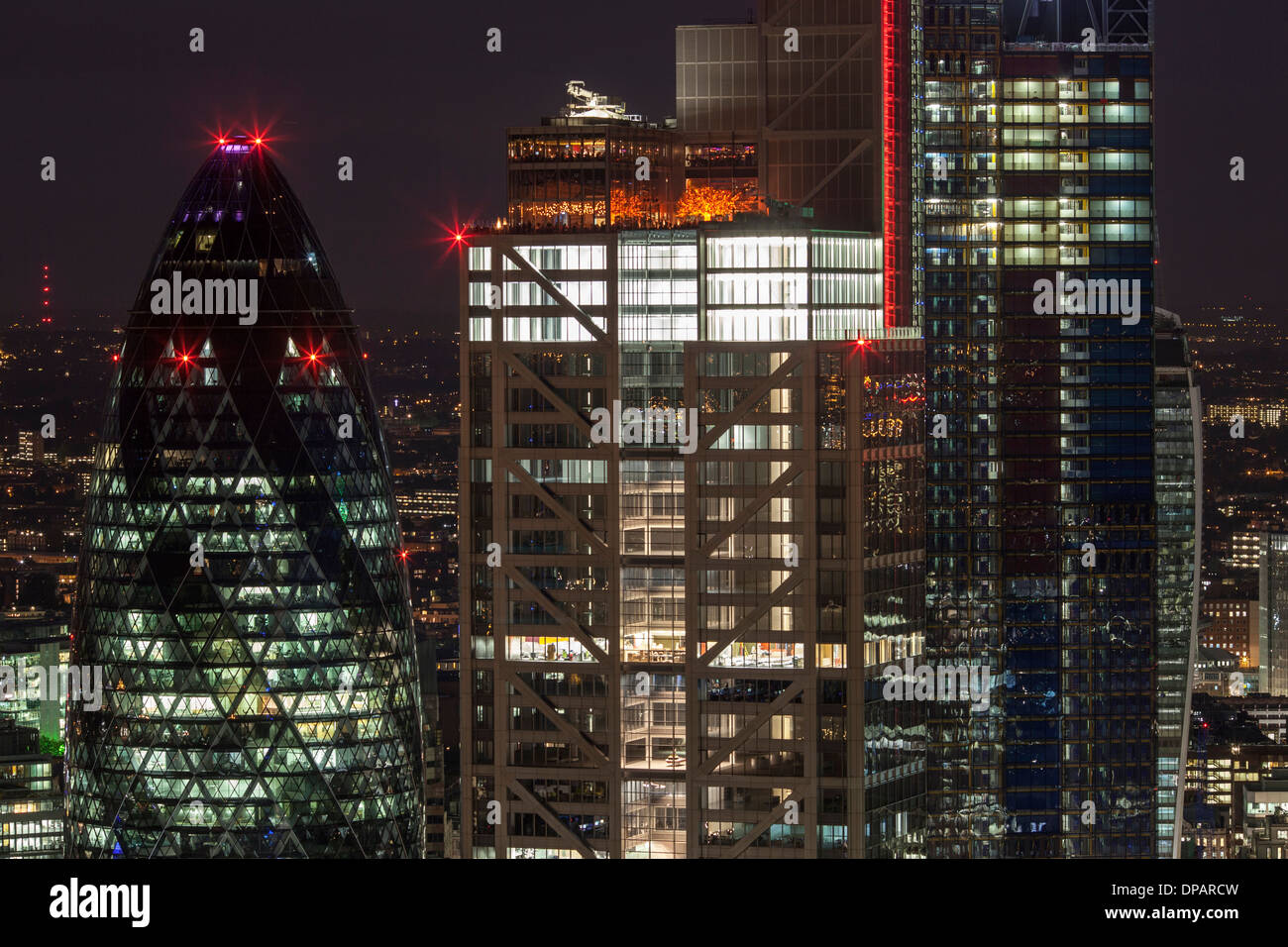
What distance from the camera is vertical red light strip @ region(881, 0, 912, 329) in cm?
10844

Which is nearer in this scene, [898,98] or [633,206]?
[633,206]

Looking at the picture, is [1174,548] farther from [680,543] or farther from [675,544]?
[675,544]

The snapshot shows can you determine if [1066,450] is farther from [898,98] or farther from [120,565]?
[120,565]

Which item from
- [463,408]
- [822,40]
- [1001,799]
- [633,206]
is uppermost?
[822,40]

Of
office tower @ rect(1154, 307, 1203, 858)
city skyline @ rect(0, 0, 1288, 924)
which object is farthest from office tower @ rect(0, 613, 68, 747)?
office tower @ rect(1154, 307, 1203, 858)

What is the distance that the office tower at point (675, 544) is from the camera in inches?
4026

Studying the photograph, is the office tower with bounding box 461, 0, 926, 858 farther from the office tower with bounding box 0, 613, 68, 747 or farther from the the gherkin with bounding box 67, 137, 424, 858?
the office tower with bounding box 0, 613, 68, 747

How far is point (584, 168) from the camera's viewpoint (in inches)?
4136

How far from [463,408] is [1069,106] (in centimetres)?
7283

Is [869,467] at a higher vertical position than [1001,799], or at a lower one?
higher

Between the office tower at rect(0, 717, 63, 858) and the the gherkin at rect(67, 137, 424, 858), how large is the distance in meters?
12.6

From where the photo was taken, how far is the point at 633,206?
10525 cm

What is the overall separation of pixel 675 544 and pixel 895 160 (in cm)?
2368
